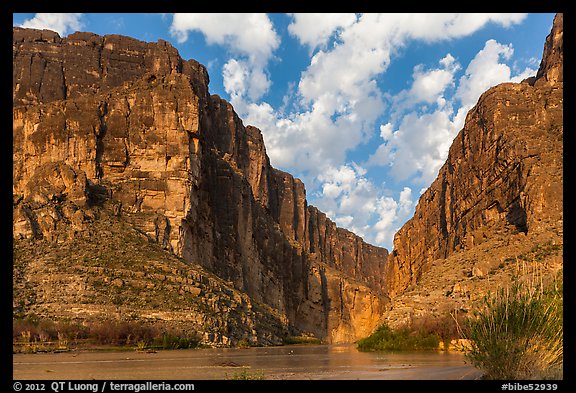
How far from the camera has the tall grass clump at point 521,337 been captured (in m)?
14.4

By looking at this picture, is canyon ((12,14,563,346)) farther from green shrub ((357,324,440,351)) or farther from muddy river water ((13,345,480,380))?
muddy river water ((13,345,480,380))

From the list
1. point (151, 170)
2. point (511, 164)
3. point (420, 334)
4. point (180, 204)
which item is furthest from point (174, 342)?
point (511, 164)

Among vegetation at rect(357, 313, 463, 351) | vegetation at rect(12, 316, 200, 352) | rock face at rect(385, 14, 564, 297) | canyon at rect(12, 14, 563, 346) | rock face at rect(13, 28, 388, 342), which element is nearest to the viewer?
vegetation at rect(12, 316, 200, 352)

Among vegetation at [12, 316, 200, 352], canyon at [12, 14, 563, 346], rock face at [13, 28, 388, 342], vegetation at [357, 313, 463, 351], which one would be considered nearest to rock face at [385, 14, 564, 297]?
canyon at [12, 14, 563, 346]

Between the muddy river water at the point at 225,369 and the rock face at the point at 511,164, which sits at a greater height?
the rock face at the point at 511,164

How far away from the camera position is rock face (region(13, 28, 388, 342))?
64062mm

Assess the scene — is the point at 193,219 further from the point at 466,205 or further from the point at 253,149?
the point at 253,149

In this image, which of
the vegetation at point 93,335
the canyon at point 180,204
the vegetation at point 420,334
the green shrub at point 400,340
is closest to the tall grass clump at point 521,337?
the canyon at point 180,204

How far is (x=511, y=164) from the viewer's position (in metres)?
59.2

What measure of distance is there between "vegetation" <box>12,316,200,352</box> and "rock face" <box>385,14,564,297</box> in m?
29.8

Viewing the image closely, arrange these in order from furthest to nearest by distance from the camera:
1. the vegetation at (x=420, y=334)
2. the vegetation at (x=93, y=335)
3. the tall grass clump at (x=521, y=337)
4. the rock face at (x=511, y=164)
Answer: the rock face at (x=511, y=164) < the vegetation at (x=420, y=334) < the vegetation at (x=93, y=335) < the tall grass clump at (x=521, y=337)

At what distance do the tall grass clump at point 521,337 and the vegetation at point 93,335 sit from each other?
2959 cm

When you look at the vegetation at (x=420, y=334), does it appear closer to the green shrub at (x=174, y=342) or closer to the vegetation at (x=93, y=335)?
the green shrub at (x=174, y=342)
